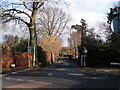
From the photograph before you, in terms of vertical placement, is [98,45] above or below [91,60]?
above

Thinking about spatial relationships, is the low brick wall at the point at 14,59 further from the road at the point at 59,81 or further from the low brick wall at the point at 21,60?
the road at the point at 59,81

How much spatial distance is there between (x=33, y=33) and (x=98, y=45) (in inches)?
407

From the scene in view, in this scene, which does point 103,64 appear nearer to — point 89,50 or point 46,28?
point 89,50

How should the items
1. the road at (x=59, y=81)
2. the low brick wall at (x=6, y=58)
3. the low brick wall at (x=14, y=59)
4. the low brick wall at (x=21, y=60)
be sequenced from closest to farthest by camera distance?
the road at (x=59, y=81), the low brick wall at (x=6, y=58), the low brick wall at (x=14, y=59), the low brick wall at (x=21, y=60)

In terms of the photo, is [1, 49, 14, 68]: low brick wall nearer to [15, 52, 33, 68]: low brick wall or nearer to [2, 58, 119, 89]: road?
[15, 52, 33, 68]: low brick wall

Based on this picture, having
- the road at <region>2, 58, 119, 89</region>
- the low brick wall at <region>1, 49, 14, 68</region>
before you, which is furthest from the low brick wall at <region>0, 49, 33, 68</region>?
the road at <region>2, 58, 119, 89</region>

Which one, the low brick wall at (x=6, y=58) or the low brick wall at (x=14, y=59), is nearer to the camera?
the low brick wall at (x=6, y=58)

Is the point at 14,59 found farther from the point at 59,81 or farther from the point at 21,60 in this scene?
the point at 59,81

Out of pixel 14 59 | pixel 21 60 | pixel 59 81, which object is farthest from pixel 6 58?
pixel 59 81

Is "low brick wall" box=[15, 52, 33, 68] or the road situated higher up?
"low brick wall" box=[15, 52, 33, 68]

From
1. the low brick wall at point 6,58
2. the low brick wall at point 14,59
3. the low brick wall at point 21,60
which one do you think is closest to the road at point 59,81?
the low brick wall at point 6,58

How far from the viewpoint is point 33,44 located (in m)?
35.7

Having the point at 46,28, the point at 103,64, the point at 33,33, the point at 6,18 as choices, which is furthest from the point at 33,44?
the point at 46,28

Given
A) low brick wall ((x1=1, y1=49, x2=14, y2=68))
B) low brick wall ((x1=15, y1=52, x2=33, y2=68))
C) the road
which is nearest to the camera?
the road
